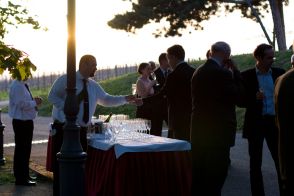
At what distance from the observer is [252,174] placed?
8.48 metres

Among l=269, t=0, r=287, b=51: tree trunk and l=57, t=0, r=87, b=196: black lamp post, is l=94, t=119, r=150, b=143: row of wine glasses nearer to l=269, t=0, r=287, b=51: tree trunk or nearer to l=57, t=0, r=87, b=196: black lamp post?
l=57, t=0, r=87, b=196: black lamp post

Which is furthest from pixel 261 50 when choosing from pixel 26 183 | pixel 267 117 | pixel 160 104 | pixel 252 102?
pixel 26 183

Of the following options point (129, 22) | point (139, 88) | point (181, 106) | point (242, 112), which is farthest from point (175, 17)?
point (181, 106)

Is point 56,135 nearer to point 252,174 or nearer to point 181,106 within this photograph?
point 181,106

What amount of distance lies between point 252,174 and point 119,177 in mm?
1963

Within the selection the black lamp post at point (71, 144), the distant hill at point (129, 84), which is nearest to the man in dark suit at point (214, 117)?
the black lamp post at point (71, 144)

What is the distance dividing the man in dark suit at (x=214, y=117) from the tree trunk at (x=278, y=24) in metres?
27.2

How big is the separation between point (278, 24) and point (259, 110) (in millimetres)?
26315

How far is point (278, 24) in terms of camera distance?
33.9 m

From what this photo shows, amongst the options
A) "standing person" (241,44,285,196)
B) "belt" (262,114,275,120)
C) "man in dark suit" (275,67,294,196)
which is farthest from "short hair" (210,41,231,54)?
"man in dark suit" (275,67,294,196)

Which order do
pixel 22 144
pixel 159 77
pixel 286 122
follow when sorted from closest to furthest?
pixel 286 122, pixel 22 144, pixel 159 77

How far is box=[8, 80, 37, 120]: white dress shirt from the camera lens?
9.87 metres

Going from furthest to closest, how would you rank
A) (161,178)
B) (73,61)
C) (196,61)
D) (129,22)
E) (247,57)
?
(196,61) < (129,22) < (247,57) < (161,178) < (73,61)

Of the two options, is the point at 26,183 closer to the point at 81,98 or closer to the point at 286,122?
the point at 81,98
